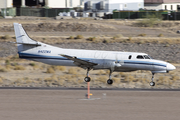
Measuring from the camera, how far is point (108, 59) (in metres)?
36.1

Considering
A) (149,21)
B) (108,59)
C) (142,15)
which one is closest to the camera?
(108,59)

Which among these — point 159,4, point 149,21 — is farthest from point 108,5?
point 149,21

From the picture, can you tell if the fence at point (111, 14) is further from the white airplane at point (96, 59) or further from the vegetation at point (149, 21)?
the white airplane at point (96, 59)

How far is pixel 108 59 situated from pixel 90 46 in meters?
27.2

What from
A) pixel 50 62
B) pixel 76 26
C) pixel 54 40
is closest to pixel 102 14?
pixel 76 26

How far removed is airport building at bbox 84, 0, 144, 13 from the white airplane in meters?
68.4

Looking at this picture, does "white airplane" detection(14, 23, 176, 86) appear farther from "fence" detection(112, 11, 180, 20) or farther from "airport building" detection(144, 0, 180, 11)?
"airport building" detection(144, 0, 180, 11)

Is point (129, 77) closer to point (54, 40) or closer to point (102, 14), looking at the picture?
point (54, 40)

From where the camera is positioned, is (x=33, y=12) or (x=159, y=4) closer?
(x=33, y=12)

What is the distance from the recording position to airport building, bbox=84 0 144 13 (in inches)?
4218
